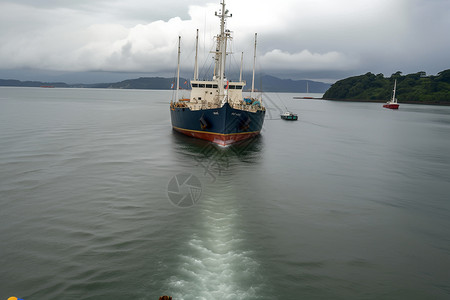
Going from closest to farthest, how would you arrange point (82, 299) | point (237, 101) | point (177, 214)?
1. point (82, 299)
2. point (177, 214)
3. point (237, 101)

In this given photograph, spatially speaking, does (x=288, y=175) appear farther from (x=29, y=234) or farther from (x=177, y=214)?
(x=29, y=234)

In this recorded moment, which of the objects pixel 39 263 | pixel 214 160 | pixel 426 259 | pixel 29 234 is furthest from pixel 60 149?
pixel 426 259

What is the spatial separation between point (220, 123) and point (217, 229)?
23657 mm

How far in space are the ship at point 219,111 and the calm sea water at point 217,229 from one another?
858 centimetres

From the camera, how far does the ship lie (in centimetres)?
3788

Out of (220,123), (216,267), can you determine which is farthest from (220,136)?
(216,267)

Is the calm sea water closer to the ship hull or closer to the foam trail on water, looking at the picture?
the foam trail on water

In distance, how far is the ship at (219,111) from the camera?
1491 inches

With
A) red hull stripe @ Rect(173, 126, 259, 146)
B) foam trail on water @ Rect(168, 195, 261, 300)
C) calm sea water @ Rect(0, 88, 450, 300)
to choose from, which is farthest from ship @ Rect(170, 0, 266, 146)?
foam trail on water @ Rect(168, 195, 261, 300)

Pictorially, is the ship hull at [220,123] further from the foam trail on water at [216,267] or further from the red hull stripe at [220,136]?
the foam trail on water at [216,267]

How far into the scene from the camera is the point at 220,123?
37.5m

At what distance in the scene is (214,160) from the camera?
32031 millimetres

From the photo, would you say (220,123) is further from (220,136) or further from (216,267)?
(216,267)

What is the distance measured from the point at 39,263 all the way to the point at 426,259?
56.7ft
